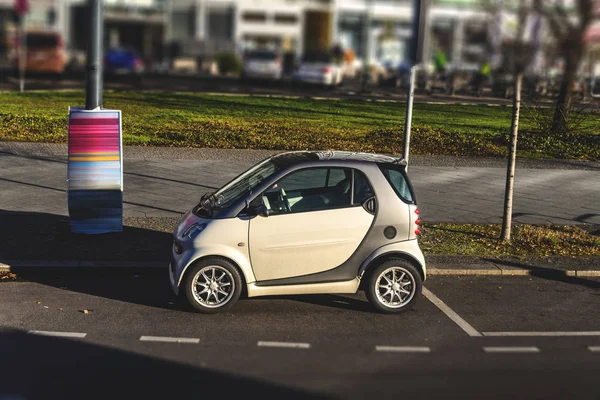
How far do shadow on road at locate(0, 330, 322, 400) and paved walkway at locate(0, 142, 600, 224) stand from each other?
5.15 meters

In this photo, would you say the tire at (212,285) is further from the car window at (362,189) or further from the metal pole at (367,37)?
the metal pole at (367,37)

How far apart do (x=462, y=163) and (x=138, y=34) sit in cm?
4539

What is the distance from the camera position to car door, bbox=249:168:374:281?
8.23 meters

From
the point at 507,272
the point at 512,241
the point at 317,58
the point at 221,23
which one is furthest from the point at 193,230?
the point at 221,23

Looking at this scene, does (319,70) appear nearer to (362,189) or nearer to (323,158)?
(323,158)

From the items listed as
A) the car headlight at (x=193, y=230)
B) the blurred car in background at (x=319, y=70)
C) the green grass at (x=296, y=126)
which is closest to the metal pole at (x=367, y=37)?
the blurred car in background at (x=319, y=70)

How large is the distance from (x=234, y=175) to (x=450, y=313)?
24.3 ft

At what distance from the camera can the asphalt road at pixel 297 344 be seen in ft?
21.1

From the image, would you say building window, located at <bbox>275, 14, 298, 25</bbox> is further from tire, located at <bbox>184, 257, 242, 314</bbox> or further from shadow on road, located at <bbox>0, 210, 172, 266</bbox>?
tire, located at <bbox>184, 257, 242, 314</bbox>

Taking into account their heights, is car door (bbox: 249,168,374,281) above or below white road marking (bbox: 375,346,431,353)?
above

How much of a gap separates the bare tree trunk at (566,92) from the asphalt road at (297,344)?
239cm

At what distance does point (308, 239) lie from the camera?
8.28 meters

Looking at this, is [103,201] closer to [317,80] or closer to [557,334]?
[557,334]

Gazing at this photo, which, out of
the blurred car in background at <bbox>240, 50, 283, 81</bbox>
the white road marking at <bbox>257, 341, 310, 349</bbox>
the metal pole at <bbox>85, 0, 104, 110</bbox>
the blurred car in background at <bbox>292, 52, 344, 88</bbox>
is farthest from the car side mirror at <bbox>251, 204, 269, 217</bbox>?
the blurred car in background at <bbox>240, 50, 283, 81</bbox>
